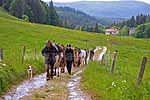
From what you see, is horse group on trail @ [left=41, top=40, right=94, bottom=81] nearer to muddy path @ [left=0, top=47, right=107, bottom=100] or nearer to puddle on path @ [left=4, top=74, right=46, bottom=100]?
puddle on path @ [left=4, top=74, right=46, bottom=100]

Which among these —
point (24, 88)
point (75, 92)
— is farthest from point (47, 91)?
point (24, 88)

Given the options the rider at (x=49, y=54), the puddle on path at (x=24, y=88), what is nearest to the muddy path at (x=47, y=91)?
the puddle on path at (x=24, y=88)

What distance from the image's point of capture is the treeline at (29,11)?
420ft

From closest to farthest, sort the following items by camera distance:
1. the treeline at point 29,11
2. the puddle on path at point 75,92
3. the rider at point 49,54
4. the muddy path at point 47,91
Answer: the muddy path at point 47,91, the puddle on path at point 75,92, the rider at point 49,54, the treeline at point 29,11

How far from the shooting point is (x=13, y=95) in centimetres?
1409

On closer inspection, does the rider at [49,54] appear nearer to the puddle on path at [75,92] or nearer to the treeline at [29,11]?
the puddle on path at [75,92]

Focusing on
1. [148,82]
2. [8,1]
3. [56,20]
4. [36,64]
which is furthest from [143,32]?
[148,82]

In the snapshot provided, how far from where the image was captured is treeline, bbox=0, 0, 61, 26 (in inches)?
5039

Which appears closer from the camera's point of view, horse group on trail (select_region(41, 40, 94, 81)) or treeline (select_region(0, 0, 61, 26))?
Answer: horse group on trail (select_region(41, 40, 94, 81))

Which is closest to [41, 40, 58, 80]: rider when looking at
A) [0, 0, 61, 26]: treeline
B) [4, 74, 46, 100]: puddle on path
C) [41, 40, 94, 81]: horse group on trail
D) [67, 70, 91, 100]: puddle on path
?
[41, 40, 94, 81]: horse group on trail

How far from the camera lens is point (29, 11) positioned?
13338 centimetres

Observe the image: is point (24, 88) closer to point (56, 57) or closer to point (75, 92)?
point (75, 92)

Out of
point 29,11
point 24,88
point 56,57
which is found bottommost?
point 24,88

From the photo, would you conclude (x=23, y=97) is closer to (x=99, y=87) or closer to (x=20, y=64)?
(x=99, y=87)
